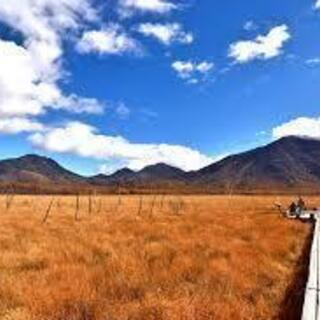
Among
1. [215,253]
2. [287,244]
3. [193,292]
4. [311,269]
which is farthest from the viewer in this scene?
[287,244]

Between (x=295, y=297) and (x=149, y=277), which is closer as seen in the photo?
(x=295, y=297)

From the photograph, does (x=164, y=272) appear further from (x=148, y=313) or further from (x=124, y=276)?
(x=148, y=313)

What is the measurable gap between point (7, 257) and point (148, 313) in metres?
7.49

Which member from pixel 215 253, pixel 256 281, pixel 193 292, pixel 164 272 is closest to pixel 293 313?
pixel 193 292

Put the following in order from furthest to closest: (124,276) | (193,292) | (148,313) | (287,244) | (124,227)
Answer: (124,227) → (287,244) → (124,276) → (193,292) → (148,313)

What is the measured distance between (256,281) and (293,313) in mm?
→ 3005

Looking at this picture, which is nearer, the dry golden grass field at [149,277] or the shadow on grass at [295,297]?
the dry golden grass field at [149,277]

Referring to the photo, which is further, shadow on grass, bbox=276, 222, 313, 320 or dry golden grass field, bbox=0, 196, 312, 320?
shadow on grass, bbox=276, 222, 313, 320

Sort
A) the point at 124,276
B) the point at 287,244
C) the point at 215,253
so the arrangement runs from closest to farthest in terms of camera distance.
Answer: the point at 124,276, the point at 215,253, the point at 287,244

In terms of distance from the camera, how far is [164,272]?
1406cm

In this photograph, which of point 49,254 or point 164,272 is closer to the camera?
point 164,272

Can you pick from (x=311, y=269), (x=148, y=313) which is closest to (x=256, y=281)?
(x=311, y=269)

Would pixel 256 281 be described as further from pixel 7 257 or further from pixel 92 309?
pixel 7 257

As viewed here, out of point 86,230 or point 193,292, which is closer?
point 193,292
